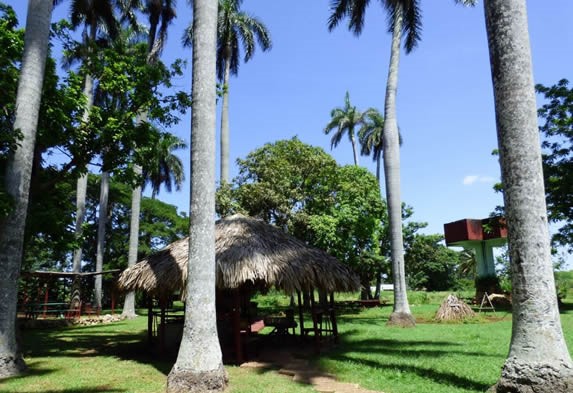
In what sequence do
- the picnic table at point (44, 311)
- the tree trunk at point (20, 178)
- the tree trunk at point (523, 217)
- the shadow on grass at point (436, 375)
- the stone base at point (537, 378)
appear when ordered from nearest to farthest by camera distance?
the stone base at point (537, 378) → the tree trunk at point (523, 217) → the shadow on grass at point (436, 375) → the tree trunk at point (20, 178) → the picnic table at point (44, 311)

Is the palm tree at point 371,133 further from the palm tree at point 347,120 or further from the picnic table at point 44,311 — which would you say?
the picnic table at point 44,311

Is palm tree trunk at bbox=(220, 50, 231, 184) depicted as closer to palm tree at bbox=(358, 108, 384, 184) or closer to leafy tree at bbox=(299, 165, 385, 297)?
leafy tree at bbox=(299, 165, 385, 297)

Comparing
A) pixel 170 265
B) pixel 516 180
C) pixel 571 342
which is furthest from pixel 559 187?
pixel 170 265

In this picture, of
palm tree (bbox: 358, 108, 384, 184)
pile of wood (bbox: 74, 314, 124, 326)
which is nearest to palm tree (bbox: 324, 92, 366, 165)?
palm tree (bbox: 358, 108, 384, 184)

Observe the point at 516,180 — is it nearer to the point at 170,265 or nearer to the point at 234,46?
the point at 170,265

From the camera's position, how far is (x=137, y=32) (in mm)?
25875

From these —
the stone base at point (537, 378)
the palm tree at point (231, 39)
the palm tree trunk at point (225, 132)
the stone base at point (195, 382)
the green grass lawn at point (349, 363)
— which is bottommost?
the green grass lawn at point (349, 363)

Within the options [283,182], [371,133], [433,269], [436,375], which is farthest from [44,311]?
[433,269]

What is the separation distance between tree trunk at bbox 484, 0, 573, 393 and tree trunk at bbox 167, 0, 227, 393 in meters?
4.39

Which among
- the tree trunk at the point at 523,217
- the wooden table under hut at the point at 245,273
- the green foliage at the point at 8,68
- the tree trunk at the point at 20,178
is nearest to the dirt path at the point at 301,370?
the wooden table under hut at the point at 245,273

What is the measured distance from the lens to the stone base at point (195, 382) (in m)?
6.97

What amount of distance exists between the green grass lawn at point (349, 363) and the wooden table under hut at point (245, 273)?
1.28 meters

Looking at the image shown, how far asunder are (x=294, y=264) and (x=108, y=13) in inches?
685

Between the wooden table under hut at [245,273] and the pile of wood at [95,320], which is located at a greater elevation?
Answer: the wooden table under hut at [245,273]
